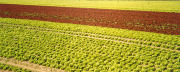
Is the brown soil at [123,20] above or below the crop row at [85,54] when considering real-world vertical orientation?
above

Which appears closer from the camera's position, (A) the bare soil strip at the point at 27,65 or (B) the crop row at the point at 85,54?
(A) the bare soil strip at the point at 27,65

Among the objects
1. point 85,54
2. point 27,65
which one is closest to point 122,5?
point 85,54

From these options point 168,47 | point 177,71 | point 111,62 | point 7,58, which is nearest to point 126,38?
point 168,47

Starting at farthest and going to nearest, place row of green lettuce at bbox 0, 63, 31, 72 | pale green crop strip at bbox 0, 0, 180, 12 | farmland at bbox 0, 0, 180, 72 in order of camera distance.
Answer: pale green crop strip at bbox 0, 0, 180, 12 < farmland at bbox 0, 0, 180, 72 < row of green lettuce at bbox 0, 63, 31, 72

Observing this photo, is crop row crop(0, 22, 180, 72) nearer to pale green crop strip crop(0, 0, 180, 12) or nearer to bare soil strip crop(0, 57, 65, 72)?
bare soil strip crop(0, 57, 65, 72)

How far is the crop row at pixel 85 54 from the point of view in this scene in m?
10.5

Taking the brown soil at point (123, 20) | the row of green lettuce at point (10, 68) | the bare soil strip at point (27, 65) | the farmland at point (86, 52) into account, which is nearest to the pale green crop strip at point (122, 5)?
the brown soil at point (123, 20)

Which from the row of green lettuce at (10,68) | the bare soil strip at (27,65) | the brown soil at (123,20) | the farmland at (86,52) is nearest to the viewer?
the row of green lettuce at (10,68)

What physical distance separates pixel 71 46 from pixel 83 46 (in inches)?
47.4

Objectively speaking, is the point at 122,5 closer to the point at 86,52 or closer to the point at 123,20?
the point at 123,20

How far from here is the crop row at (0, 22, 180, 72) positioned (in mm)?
10539

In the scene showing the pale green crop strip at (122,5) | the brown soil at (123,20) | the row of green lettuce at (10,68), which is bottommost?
the row of green lettuce at (10,68)

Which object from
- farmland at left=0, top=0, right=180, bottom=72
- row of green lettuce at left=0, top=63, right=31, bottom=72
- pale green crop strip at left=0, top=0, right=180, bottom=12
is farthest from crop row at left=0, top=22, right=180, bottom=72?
pale green crop strip at left=0, top=0, right=180, bottom=12

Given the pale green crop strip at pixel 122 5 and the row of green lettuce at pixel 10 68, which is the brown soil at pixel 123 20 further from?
the row of green lettuce at pixel 10 68
